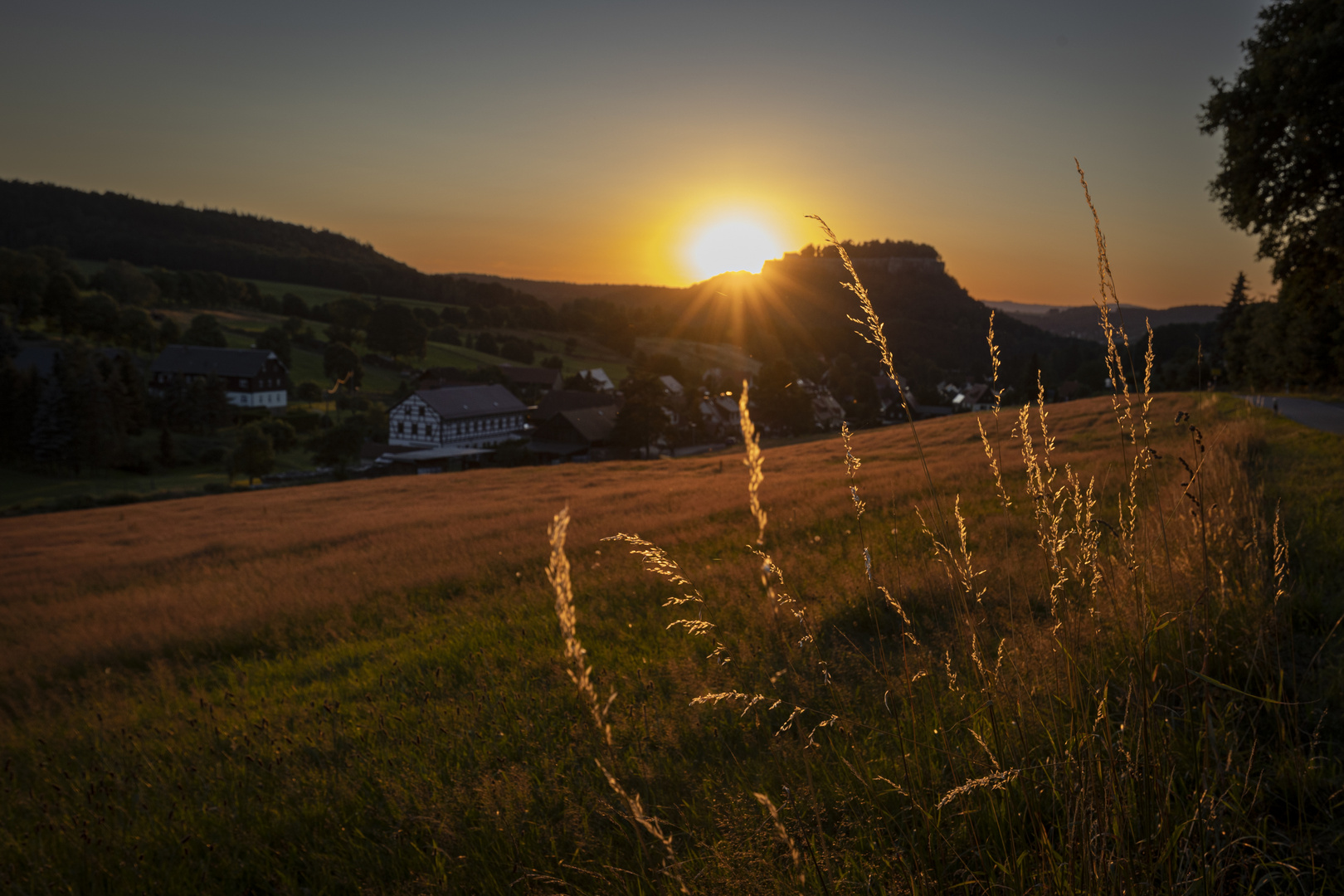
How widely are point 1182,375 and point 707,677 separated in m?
53.0

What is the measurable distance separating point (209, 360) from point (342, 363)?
13552 millimetres

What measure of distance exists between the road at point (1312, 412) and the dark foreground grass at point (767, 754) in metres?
8.96

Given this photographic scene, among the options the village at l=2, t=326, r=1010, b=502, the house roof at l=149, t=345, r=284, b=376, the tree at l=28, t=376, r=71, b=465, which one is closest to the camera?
the tree at l=28, t=376, r=71, b=465

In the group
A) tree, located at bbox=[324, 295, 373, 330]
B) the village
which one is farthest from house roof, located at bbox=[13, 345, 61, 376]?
tree, located at bbox=[324, 295, 373, 330]

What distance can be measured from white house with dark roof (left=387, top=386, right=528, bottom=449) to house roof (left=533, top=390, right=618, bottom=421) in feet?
17.8

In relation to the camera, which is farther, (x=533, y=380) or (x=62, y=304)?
(x=533, y=380)

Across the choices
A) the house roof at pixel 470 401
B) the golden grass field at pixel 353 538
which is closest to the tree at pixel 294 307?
the house roof at pixel 470 401

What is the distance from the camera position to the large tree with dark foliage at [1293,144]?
1143cm

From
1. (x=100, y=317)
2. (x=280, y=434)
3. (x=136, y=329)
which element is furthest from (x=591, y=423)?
(x=100, y=317)

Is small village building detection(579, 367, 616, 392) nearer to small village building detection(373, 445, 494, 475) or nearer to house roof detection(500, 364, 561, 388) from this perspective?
house roof detection(500, 364, 561, 388)

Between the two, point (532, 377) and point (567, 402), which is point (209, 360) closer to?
point (532, 377)

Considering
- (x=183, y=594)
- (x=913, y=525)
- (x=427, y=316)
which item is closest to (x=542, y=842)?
(x=913, y=525)

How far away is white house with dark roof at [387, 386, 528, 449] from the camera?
66812 millimetres

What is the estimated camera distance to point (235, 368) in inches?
2889
